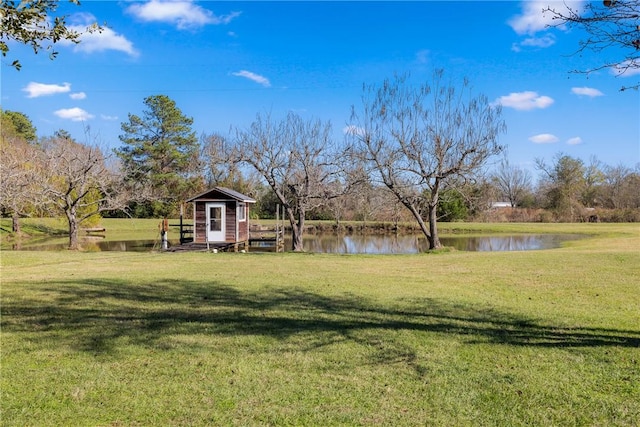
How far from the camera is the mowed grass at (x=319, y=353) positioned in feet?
12.7

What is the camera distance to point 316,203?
23766mm

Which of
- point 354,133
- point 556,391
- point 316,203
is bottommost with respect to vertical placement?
point 556,391

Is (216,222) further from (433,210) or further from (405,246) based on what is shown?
(433,210)

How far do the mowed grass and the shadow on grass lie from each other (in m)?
0.03

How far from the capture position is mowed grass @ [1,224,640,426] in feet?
12.7

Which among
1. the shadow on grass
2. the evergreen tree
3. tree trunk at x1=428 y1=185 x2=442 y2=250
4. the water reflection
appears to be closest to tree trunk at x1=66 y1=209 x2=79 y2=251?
the water reflection

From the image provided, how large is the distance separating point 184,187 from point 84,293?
4151cm

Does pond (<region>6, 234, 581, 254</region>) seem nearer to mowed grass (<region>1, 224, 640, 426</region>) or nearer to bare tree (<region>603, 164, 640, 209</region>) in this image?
mowed grass (<region>1, 224, 640, 426</region>)

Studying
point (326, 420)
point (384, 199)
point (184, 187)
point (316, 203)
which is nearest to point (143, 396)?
point (326, 420)

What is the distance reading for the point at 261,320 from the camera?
6.77 m

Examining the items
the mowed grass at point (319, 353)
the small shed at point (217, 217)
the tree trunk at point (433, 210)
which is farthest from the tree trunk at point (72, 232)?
the tree trunk at point (433, 210)

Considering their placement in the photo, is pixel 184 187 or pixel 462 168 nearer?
pixel 462 168

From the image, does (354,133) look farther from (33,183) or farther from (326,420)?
(326,420)

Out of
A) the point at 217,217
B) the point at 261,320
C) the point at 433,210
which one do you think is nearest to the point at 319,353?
the point at 261,320
